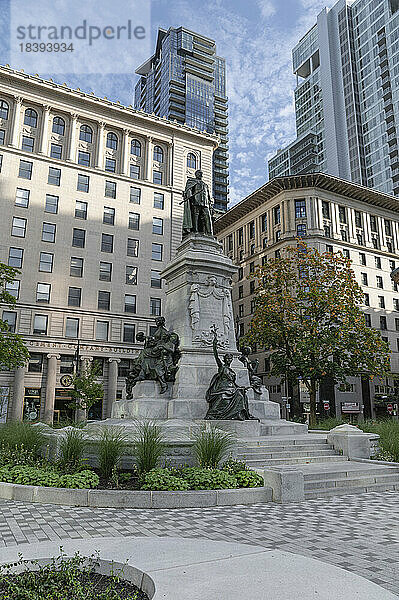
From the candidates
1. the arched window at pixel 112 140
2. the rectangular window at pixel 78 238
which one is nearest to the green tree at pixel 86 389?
the rectangular window at pixel 78 238

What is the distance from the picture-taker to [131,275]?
186ft

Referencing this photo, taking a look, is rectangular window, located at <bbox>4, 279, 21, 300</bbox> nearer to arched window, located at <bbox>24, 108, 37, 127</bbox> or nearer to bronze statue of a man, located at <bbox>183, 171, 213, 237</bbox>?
arched window, located at <bbox>24, 108, 37, 127</bbox>

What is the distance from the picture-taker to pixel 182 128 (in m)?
63.3

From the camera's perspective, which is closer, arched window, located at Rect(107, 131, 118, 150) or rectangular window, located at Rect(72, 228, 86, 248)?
rectangular window, located at Rect(72, 228, 86, 248)

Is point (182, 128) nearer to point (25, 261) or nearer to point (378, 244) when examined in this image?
point (25, 261)

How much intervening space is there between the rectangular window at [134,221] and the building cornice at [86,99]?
1237cm

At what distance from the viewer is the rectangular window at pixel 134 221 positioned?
58.4 m

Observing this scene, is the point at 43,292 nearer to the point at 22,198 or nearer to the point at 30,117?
the point at 22,198

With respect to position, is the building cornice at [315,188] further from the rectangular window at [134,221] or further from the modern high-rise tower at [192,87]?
the modern high-rise tower at [192,87]

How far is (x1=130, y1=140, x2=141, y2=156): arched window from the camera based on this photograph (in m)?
61.0

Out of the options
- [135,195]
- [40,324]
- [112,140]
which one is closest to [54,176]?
[112,140]

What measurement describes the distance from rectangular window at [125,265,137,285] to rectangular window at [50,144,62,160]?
50.1 feet

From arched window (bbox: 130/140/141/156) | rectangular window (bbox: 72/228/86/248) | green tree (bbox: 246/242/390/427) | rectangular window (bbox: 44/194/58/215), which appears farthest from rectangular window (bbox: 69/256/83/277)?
green tree (bbox: 246/242/390/427)

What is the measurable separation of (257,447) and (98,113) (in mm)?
54252
